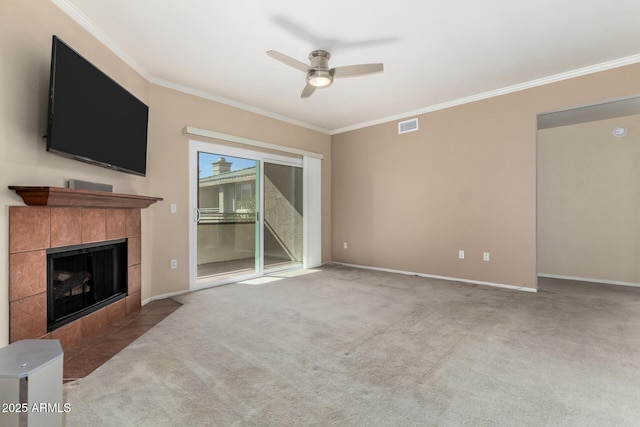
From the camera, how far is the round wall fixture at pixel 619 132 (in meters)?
4.46

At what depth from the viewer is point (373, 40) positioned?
9.68 feet

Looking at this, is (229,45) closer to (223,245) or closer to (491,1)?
(491,1)

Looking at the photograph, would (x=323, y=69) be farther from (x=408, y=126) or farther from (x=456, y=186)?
(x=456, y=186)

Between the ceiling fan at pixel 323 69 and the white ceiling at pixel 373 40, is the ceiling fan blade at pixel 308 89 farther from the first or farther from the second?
the white ceiling at pixel 373 40

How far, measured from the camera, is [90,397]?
1717 mm

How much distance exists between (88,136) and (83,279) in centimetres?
127

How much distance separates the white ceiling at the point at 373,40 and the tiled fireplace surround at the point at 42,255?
167 cm

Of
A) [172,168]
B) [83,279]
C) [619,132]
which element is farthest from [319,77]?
[619,132]

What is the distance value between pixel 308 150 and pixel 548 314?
4.31 meters

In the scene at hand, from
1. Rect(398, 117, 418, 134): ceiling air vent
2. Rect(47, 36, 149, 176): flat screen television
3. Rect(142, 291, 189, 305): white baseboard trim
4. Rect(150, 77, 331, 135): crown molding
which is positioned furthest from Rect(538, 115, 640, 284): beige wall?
Rect(47, 36, 149, 176): flat screen television

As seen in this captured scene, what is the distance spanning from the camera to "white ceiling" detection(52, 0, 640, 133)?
8.17 ft

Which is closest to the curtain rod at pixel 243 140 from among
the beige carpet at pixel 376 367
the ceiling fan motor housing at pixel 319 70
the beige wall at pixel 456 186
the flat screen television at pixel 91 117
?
the flat screen television at pixel 91 117

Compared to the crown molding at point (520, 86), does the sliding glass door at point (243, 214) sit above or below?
below

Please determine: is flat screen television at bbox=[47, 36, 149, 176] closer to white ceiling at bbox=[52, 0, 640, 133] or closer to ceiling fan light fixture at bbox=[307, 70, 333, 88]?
white ceiling at bbox=[52, 0, 640, 133]
